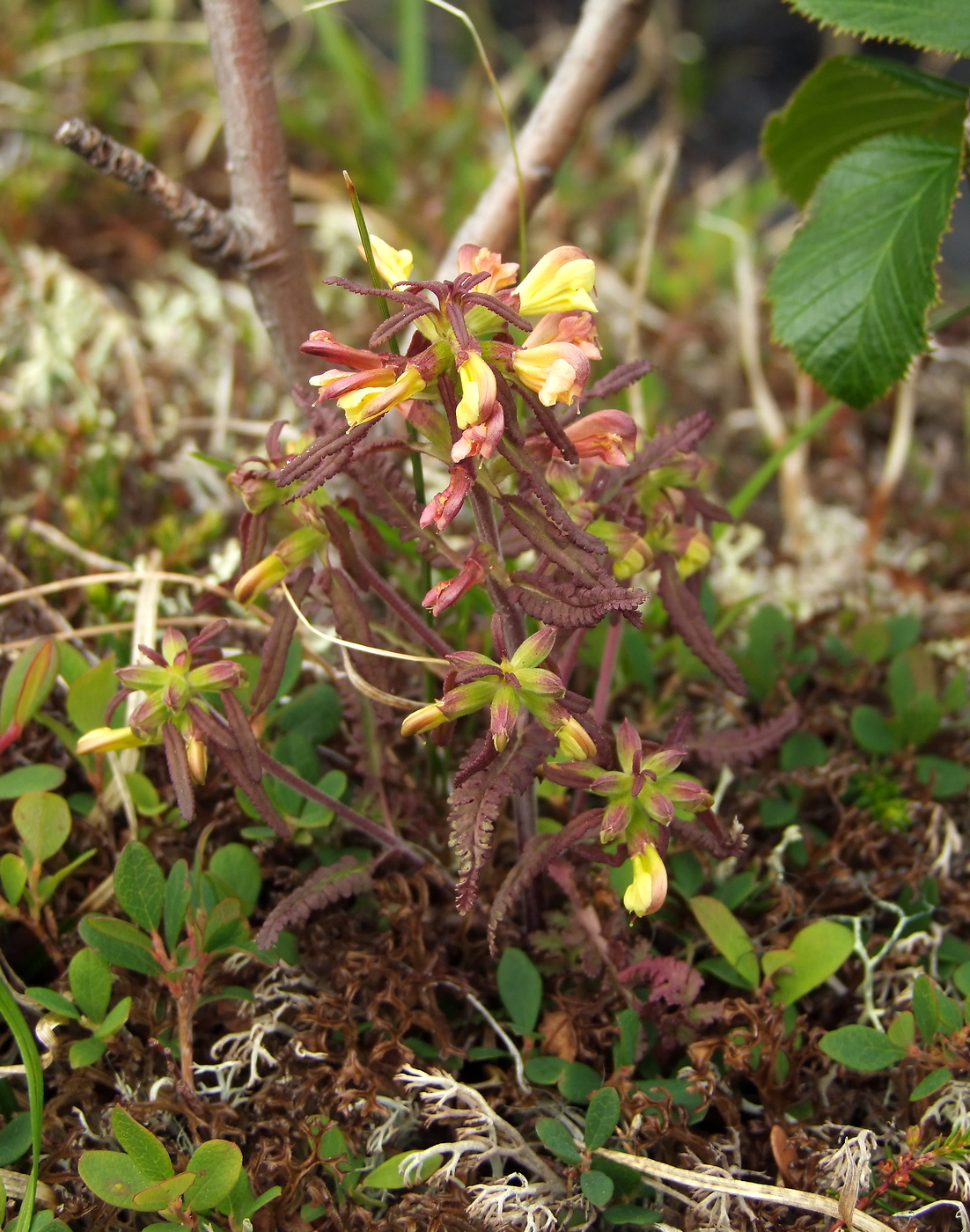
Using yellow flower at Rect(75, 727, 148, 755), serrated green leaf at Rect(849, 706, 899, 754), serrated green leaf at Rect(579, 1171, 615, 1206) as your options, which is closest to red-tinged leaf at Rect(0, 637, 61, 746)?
yellow flower at Rect(75, 727, 148, 755)

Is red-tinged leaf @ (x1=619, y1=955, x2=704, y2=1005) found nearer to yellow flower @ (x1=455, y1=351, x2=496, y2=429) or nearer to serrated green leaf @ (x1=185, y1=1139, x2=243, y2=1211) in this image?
serrated green leaf @ (x1=185, y1=1139, x2=243, y2=1211)

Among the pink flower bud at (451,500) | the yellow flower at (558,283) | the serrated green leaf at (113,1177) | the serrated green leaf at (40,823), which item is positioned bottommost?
the serrated green leaf at (113,1177)

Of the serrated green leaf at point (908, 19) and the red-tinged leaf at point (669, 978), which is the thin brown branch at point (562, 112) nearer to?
the serrated green leaf at point (908, 19)

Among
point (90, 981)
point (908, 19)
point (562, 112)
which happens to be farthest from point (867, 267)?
point (90, 981)

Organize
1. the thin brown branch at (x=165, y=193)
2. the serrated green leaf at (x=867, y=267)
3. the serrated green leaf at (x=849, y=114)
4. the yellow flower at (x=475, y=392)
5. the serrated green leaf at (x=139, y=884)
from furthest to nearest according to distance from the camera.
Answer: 1. the serrated green leaf at (x=849, y=114)
2. the serrated green leaf at (x=867, y=267)
3. the thin brown branch at (x=165, y=193)
4. the serrated green leaf at (x=139, y=884)
5. the yellow flower at (x=475, y=392)

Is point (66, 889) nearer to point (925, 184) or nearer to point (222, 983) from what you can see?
point (222, 983)

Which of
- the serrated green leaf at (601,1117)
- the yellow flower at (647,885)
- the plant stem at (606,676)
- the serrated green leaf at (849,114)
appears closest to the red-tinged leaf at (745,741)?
the plant stem at (606,676)
